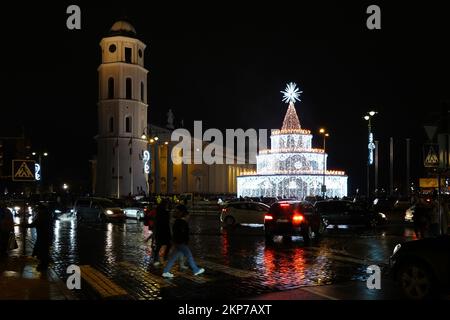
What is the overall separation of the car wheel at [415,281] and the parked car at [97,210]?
97.4 ft

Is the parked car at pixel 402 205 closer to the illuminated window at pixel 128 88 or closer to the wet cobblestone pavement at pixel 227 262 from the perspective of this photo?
the wet cobblestone pavement at pixel 227 262

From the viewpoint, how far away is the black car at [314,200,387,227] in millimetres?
30047

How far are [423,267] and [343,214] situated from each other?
19.8 m

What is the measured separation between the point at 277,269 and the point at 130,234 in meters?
14.3

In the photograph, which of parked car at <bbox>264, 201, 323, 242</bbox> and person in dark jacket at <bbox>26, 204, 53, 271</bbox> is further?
parked car at <bbox>264, 201, 323, 242</bbox>

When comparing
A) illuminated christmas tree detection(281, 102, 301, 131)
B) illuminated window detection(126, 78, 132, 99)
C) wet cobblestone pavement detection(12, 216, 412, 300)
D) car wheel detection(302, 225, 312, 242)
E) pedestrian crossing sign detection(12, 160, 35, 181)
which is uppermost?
illuminated window detection(126, 78, 132, 99)

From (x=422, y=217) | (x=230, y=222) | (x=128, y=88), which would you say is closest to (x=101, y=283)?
(x=422, y=217)

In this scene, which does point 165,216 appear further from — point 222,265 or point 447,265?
point 447,265

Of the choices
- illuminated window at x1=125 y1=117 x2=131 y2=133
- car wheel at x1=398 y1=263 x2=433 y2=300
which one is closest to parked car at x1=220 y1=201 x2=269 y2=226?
car wheel at x1=398 y1=263 x2=433 y2=300

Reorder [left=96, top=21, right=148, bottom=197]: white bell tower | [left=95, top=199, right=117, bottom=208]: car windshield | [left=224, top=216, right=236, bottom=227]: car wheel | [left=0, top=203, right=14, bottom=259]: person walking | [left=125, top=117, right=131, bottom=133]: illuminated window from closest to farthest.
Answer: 1. [left=0, top=203, right=14, bottom=259]: person walking
2. [left=224, top=216, right=236, bottom=227]: car wheel
3. [left=95, top=199, right=117, bottom=208]: car windshield
4. [left=96, top=21, right=148, bottom=197]: white bell tower
5. [left=125, top=117, right=131, bottom=133]: illuminated window

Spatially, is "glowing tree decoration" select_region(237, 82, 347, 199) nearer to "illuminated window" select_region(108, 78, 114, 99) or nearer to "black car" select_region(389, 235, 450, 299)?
"illuminated window" select_region(108, 78, 114, 99)

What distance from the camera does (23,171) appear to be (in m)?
17.9

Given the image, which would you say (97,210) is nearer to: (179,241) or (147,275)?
(147,275)
